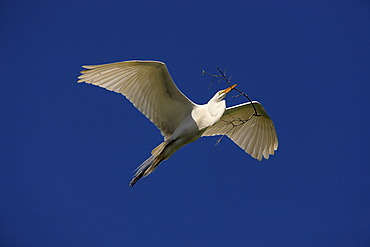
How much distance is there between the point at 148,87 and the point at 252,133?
6.95 feet

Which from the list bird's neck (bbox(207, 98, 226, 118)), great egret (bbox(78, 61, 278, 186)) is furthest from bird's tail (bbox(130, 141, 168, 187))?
bird's neck (bbox(207, 98, 226, 118))

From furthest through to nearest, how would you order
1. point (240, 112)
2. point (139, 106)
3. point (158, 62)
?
point (240, 112), point (139, 106), point (158, 62)

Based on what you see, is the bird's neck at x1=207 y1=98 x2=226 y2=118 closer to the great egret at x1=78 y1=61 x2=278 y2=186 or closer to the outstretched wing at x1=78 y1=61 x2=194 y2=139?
the great egret at x1=78 y1=61 x2=278 y2=186

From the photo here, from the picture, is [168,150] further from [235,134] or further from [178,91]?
[235,134]

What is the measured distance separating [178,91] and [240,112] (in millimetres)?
1261

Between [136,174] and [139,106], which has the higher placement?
[139,106]

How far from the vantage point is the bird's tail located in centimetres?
658

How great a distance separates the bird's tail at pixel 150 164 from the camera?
21.6 feet

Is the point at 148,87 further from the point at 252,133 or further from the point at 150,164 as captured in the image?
the point at 252,133

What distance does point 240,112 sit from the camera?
290 inches

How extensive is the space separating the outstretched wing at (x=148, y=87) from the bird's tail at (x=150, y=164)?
312 mm

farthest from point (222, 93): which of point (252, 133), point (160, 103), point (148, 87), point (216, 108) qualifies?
point (252, 133)

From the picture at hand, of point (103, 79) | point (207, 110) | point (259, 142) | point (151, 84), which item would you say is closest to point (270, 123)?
point (259, 142)

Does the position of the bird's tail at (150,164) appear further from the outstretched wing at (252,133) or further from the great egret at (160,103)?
the outstretched wing at (252,133)
